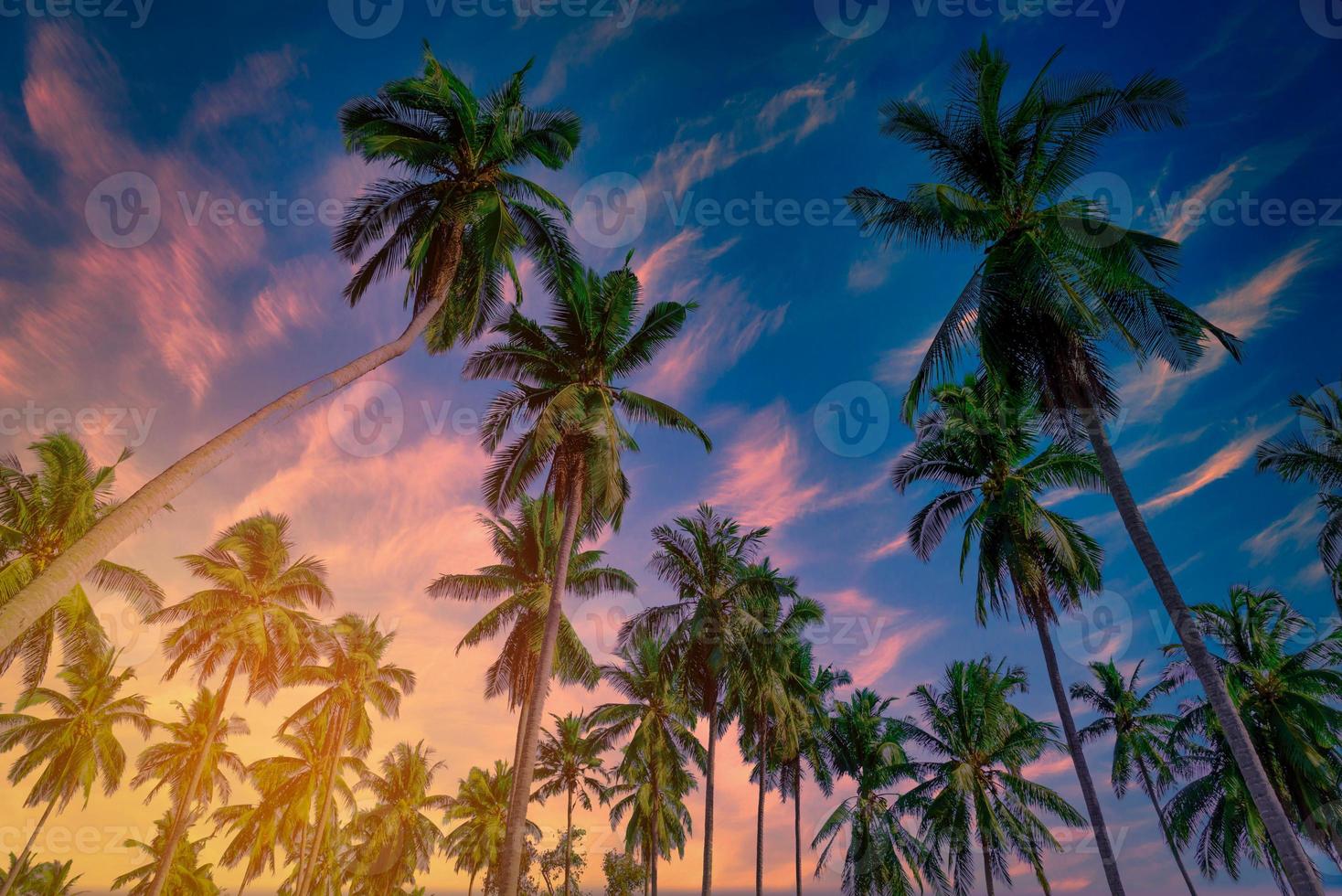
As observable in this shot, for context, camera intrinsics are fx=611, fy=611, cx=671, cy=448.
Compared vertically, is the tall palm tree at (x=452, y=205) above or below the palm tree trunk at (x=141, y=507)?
above

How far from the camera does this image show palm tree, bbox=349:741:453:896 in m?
39.9

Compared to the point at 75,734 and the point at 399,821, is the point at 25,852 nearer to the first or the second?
the point at 75,734

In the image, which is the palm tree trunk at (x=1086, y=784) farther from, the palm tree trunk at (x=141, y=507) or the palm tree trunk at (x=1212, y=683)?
the palm tree trunk at (x=141, y=507)

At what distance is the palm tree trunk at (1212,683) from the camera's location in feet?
31.9

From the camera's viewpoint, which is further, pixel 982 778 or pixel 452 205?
pixel 982 778

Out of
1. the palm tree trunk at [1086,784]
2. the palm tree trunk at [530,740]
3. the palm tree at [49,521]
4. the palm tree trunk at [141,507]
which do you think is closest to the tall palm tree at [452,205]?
the palm tree trunk at [141,507]

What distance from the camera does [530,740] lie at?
14.5 m

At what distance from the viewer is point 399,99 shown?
14.9 meters

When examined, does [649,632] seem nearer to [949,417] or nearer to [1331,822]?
[949,417]

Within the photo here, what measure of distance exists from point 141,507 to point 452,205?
379 inches

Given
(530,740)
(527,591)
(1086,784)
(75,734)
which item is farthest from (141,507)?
(75,734)

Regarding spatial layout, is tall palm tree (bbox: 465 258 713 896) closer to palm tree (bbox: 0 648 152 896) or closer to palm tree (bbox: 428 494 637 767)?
palm tree (bbox: 428 494 637 767)

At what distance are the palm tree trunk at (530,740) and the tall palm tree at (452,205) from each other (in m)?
6.73

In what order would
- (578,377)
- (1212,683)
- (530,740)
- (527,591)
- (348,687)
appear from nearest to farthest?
1. (1212,683)
2. (530,740)
3. (578,377)
4. (527,591)
5. (348,687)
